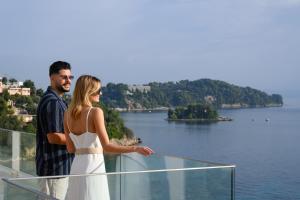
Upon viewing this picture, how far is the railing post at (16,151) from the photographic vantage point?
5805 mm

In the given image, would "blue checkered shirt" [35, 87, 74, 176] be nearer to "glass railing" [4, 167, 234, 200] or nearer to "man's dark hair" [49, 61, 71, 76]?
"man's dark hair" [49, 61, 71, 76]

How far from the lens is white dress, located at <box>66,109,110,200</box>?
294cm

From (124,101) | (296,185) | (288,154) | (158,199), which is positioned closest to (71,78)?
(158,199)

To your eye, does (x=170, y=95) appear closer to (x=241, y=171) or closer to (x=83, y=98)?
(x=241, y=171)

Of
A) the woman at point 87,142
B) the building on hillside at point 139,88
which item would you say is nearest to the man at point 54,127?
the woman at point 87,142

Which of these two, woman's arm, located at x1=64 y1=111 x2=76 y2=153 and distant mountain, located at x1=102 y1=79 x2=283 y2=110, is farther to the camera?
distant mountain, located at x1=102 y1=79 x2=283 y2=110

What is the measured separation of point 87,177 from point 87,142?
0.61 ft

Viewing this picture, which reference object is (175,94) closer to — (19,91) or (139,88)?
(139,88)

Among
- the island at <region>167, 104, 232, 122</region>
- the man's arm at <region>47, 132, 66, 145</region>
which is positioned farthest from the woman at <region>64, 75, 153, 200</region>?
the island at <region>167, 104, 232, 122</region>

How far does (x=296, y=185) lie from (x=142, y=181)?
38.7m

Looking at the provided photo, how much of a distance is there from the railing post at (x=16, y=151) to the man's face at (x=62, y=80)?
2660mm

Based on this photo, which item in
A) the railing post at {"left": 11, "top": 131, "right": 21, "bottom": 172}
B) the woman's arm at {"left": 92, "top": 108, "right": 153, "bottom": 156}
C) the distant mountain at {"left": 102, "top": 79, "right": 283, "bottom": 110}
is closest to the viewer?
the woman's arm at {"left": 92, "top": 108, "right": 153, "bottom": 156}

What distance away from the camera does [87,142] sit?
9.67 feet

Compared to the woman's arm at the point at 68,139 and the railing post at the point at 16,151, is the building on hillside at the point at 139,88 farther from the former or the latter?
the woman's arm at the point at 68,139
